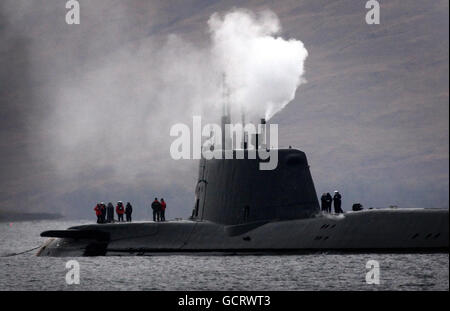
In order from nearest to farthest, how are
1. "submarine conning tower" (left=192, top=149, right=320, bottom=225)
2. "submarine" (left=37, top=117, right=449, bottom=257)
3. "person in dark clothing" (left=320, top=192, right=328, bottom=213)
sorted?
1. "submarine" (left=37, top=117, right=449, bottom=257)
2. "submarine conning tower" (left=192, top=149, right=320, bottom=225)
3. "person in dark clothing" (left=320, top=192, right=328, bottom=213)

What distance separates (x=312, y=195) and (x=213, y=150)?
5.56 metres

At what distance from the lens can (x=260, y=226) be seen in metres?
38.8

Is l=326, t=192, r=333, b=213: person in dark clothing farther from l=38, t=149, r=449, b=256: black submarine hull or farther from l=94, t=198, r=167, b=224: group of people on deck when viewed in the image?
l=94, t=198, r=167, b=224: group of people on deck

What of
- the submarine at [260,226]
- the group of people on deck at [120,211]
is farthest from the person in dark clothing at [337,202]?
the group of people on deck at [120,211]

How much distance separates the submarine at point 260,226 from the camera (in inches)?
1342

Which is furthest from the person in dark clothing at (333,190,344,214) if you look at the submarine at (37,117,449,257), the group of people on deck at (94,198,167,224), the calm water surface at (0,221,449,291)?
the group of people on deck at (94,198,167,224)

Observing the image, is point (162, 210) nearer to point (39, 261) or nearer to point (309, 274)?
point (39, 261)

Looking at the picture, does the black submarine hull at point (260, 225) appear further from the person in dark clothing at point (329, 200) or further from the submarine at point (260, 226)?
the person in dark clothing at point (329, 200)

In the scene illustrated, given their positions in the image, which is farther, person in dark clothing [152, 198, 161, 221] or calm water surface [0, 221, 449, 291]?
person in dark clothing [152, 198, 161, 221]

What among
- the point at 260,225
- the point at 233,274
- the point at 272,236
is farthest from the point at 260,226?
the point at 233,274

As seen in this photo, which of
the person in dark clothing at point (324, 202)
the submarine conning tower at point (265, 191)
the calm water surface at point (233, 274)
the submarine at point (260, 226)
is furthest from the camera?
the person in dark clothing at point (324, 202)

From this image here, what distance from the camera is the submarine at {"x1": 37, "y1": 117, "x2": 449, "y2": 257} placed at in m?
34.1

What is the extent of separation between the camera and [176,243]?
40156 mm
